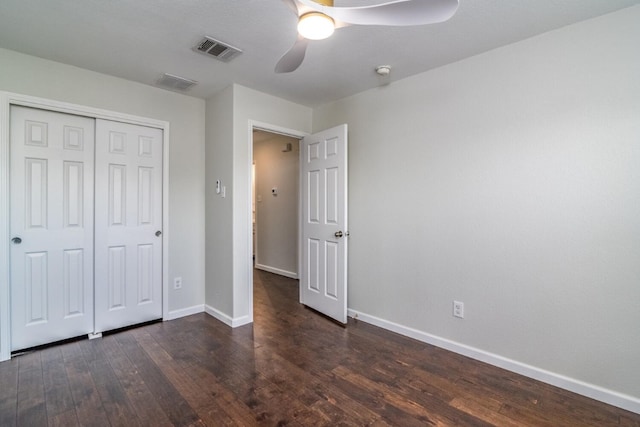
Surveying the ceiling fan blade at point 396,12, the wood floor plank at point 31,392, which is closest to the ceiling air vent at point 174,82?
the ceiling fan blade at point 396,12

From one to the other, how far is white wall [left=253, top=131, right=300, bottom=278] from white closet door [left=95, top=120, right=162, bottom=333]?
219cm

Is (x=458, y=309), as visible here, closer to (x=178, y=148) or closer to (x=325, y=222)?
(x=325, y=222)

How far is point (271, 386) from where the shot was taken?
2080 mm

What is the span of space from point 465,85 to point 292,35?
142 centimetres

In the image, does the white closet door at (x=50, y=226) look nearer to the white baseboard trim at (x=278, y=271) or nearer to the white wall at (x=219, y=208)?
the white wall at (x=219, y=208)

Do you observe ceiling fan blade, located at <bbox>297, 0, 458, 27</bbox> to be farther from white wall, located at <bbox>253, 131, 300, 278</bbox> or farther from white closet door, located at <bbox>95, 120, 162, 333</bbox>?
white wall, located at <bbox>253, 131, 300, 278</bbox>

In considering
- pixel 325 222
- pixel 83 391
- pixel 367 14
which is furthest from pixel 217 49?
pixel 83 391

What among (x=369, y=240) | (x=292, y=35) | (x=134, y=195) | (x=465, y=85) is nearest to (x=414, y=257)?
(x=369, y=240)

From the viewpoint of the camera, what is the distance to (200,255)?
11.6 ft

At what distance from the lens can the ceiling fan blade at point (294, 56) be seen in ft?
5.32

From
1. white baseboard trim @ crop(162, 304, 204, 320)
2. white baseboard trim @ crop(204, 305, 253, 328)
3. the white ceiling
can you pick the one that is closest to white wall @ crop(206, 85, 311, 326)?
white baseboard trim @ crop(204, 305, 253, 328)

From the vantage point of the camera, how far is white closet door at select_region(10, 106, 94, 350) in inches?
99.3

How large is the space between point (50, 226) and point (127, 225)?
572 mm

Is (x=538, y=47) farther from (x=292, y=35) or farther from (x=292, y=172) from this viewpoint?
(x=292, y=172)
